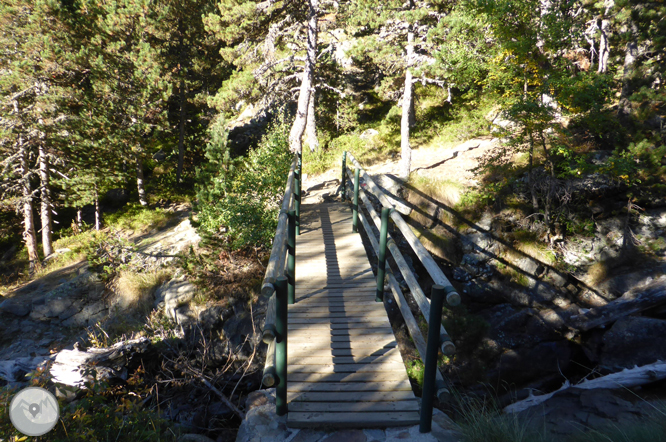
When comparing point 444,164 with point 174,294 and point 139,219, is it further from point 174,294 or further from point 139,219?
point 139,219

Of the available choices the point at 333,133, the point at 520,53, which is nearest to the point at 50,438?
the point at 520,53

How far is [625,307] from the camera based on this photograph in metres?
7.37

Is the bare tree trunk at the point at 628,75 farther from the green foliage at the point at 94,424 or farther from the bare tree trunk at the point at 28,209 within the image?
the bare tree trunk at the point at 28,209

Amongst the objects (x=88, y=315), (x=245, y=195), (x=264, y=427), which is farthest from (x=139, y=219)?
(x=264, y=427)

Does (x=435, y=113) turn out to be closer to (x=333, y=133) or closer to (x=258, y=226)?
(x=333, y=133)

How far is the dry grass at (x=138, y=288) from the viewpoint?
9.28 metres

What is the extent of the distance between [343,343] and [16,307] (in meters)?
11.7

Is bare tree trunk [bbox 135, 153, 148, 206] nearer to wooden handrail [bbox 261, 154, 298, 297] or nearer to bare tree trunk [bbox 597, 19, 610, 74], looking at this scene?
wooden handrail [bbox 261, 154, 298, 297]

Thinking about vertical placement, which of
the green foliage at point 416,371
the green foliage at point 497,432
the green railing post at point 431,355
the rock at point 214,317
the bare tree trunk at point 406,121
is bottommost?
the green foliage at point 416,371

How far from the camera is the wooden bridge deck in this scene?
3.05 m

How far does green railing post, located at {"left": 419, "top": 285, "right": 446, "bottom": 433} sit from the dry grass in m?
8.36

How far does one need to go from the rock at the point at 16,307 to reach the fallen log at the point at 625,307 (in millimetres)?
14939

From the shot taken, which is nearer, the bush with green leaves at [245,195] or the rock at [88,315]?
the bush with green leaves at [245,195]

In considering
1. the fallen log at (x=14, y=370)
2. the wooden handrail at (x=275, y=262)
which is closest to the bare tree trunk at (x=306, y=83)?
the fallen log at (x=14, y=370)
